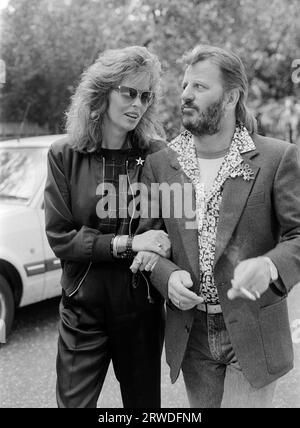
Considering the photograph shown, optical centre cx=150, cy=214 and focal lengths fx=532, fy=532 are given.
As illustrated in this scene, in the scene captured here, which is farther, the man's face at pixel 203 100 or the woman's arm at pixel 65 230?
the woman's arm at pixel 65 230

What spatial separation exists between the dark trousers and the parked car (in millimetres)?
1909

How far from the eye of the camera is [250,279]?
1.54 meters

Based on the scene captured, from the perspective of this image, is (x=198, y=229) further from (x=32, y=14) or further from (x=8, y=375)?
(x=32, y=14)

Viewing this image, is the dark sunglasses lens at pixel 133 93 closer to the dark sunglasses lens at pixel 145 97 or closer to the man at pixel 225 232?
the dark sunglasses lens at pixel 145 97

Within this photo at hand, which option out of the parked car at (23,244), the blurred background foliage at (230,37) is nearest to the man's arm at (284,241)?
the parked car at (23,244)

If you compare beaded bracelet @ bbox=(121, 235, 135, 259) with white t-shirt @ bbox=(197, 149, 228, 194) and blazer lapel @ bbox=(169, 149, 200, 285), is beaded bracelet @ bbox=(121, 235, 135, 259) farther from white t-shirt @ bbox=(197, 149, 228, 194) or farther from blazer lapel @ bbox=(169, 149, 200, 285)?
white t-shirt @ bbox=(197, 149, 228, 194)

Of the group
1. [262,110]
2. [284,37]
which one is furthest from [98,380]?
[284,37]

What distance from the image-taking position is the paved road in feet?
10.7

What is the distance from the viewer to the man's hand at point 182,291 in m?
1.73

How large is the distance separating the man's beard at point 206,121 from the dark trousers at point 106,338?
0.61m

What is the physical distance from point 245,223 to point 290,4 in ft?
14.5

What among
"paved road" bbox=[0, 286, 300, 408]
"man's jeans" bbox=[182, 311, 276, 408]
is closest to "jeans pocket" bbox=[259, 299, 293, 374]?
"man's jeans" bbox=[182, 311, 276, 408]

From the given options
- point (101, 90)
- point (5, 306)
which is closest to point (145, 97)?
point (101, 90)
